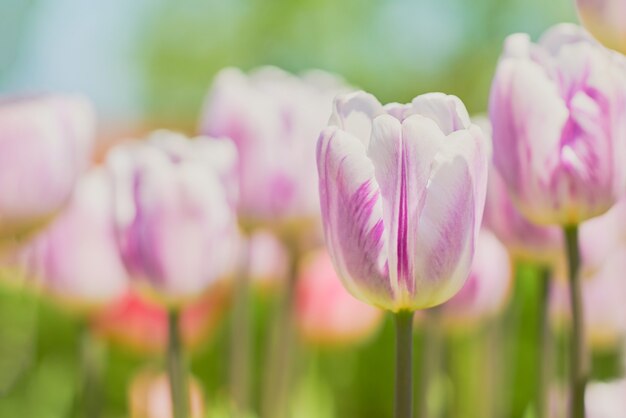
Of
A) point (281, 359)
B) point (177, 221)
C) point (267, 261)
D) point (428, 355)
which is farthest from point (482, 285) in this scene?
point (267, 261)

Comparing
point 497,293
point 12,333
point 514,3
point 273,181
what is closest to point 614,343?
point 497,293

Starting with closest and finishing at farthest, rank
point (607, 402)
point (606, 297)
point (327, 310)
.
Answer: point (607, 402)
point (606, 297)
point (327, 310)

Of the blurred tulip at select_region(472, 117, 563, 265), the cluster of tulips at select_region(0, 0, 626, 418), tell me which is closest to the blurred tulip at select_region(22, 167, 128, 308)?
the cluster of tulips at select_region(0, 0, 626, 418)

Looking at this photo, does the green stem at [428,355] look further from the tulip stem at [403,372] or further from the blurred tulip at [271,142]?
the tulip stem at [403,372]

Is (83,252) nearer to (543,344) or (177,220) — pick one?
(177,220)

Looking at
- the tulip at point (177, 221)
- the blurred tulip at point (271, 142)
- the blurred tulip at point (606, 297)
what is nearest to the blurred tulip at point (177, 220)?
the tulip at point (177, 221)

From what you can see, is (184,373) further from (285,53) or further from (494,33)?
(285,53)

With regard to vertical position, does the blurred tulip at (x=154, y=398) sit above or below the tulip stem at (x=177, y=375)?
below
